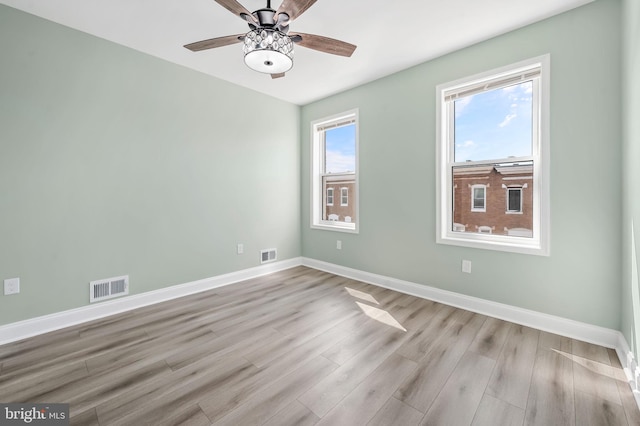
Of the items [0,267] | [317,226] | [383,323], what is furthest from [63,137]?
[383,323]

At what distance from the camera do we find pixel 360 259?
3863mm

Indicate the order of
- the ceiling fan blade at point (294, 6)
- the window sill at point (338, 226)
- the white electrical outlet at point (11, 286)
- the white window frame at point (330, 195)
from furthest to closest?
the white window frame at point (330, 195)
the window sill at point (338, 226)
the white electrical outlet at point (11, 286)
the ceiling fan blade at point (294, 6)

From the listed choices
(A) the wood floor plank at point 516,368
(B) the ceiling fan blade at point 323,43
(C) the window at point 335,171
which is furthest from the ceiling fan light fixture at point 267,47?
(A) the wood floor plank at point 516,368

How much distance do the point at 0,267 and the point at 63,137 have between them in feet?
4.01

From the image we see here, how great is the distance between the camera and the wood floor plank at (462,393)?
57.6 inches

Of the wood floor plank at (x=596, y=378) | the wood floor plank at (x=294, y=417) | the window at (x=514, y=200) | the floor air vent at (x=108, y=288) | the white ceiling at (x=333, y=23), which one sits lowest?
the wood floor plank at (x=294, y=417)

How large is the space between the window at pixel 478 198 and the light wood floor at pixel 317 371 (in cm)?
112

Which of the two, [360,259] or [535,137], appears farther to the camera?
[360,259]

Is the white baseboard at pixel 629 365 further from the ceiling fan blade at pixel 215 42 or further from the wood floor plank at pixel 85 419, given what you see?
the ceiling fan blade at pixel 215 42

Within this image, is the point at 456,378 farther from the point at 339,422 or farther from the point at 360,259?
the point at 360,259

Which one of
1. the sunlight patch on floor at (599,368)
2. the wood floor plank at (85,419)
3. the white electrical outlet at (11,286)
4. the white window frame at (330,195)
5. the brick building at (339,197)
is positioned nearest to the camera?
the wood floor plank at (85,419)

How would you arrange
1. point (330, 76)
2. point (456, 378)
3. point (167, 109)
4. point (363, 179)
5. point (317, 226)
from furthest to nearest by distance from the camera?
1. point (317, 226)
2. point (363, 179)
3. point (330, 76)
4. point (167, 109)
5. point (456, 378)

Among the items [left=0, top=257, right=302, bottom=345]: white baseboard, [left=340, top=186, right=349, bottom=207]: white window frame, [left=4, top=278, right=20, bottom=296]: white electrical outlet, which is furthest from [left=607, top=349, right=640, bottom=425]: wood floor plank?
[left=4, top=278, right=20, bottom=296]: white electrical outlet

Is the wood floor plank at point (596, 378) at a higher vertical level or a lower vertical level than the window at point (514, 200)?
lower
